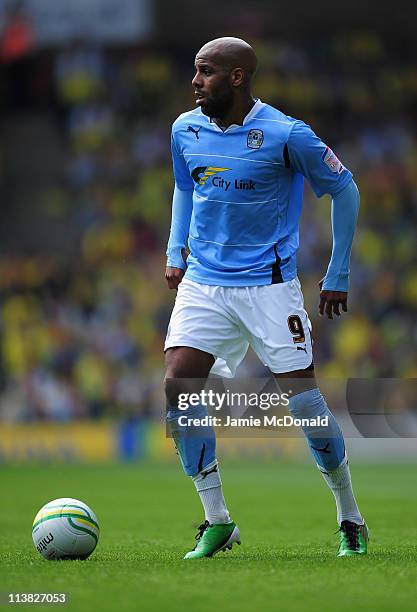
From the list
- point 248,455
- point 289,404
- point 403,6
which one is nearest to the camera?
point 289,404

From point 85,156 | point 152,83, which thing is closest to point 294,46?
point 152,83

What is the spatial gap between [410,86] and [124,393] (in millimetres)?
9023

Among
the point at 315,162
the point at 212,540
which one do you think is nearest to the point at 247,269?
the point at 315,162

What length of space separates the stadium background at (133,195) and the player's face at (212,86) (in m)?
12.1

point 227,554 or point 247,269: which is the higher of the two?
point 247,269

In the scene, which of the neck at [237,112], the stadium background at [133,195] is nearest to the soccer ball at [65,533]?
the neck at [237,112]

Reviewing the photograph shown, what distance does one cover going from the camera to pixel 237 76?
19.5 feet

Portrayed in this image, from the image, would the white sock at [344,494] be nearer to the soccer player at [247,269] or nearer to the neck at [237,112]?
the soccer player at [247,269]

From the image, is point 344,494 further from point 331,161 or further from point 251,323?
point 331,161

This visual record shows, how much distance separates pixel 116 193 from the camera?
22.6 m

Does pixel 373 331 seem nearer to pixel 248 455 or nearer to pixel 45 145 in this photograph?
pixel 248 455

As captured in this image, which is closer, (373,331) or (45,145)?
(373,331)

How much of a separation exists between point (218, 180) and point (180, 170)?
1.22 feet

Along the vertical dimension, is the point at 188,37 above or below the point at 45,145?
above
